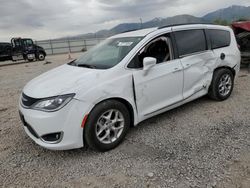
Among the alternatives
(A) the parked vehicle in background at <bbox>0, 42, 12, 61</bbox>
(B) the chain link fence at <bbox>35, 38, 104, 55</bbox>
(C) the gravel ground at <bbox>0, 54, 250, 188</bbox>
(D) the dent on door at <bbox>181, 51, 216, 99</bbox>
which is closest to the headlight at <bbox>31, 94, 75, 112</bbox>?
(C) the gravel ground at <bbox>0, 54, 250, 188</bbox>

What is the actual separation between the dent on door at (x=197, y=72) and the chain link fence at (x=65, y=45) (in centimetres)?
2586

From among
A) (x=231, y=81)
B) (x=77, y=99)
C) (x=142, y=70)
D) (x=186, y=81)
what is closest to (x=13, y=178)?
(x=77, y=99)

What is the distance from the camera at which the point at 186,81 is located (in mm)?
3895

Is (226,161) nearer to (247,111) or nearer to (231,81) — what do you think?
(247,111)

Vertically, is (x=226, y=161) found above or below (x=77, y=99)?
below

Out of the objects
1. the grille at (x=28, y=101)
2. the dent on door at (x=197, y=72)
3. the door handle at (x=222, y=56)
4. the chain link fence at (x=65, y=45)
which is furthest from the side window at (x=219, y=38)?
the chain link fence at (x=65, y=45)

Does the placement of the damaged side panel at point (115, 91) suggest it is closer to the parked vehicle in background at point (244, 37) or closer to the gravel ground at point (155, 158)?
the gravel ground at point (155, 158)

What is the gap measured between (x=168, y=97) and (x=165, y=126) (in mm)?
501

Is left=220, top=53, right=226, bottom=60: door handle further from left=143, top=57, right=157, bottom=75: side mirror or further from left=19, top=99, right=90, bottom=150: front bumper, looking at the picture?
left=19, top=99, right=90, bottom=150: front bumper

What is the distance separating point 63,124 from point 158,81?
1.57 metres

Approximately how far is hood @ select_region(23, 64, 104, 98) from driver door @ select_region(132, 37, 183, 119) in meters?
0.65

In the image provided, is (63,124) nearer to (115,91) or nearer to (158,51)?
(115,91)

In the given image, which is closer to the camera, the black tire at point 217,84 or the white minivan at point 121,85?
the white minivan at point 121,85

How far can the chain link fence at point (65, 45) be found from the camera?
27594 millimetres
